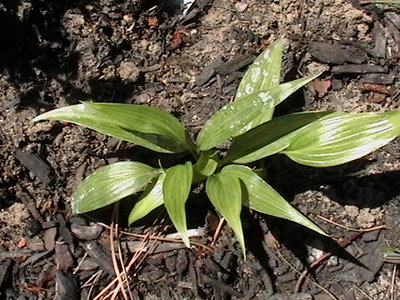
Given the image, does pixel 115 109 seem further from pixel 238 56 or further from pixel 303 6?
pixel 303 6

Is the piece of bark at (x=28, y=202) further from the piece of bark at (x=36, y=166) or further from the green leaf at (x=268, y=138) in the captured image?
the green leaf at (x=268, y=138)

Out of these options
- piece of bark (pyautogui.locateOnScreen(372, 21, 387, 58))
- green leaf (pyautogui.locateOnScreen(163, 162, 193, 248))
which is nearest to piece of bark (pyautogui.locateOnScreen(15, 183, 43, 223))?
green leaf (pyautogui.locateOnScreen(163, 162, 193, 248))

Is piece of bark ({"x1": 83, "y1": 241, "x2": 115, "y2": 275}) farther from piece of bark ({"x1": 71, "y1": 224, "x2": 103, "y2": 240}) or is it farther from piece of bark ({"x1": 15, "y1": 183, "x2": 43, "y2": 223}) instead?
piece of bark ({"x1": 15, "y1": 183, "x2": 43, "y2": 223})

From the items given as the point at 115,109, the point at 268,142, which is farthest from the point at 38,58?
the point at 268,142

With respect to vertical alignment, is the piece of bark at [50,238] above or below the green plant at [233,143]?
below

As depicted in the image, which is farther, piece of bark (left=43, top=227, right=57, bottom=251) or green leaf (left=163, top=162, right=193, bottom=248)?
piece of bark (left=43, top=227, right=57, bottom=251)

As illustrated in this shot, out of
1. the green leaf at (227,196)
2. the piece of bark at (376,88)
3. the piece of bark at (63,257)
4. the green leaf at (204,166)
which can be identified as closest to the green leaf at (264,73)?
the green leaf at (204,166)

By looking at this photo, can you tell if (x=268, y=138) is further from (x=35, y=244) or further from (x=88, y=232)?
(x=35, y=244)
